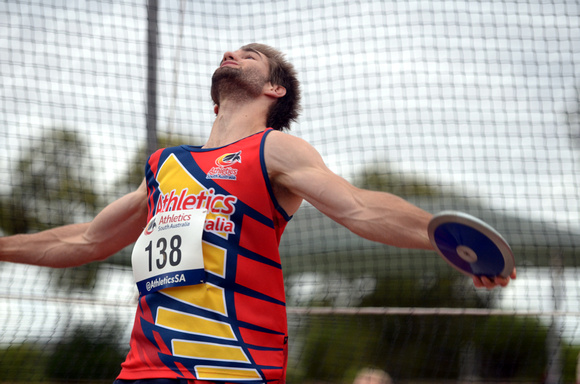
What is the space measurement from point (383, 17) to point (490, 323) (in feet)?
16.5

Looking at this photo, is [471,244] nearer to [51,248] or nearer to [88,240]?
[88,240]

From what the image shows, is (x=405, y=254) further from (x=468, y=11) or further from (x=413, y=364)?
(x=468, y=11)

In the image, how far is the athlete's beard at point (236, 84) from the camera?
305 cm

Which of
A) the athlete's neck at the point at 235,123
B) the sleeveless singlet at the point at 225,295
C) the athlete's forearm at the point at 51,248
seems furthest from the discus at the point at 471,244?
the athlete's forearm at the point at 51,248

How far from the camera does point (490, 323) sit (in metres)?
9.30

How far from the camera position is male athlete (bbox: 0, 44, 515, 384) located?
7.78 ft

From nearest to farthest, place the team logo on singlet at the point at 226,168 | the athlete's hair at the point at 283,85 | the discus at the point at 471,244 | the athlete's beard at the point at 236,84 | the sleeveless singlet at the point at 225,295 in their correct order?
the discus at the point at 471,244, the sleeveless singlet at the point at 225,295, the team logo on singlet at the point at 226,168, the athlete's beard at the point at 236,84, the athlete's hair at the point at 283,85

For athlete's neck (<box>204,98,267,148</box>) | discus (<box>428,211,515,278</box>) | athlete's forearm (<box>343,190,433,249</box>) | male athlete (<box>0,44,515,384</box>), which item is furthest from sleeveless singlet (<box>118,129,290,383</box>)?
discus (<box>428,211,515,278</box>)

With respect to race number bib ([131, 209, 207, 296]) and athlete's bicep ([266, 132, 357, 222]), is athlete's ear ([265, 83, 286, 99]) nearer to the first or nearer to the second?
athlete's bicep ([266, 132, 357, 222])

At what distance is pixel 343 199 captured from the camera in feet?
7.88

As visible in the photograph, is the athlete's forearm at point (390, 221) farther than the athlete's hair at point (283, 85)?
No

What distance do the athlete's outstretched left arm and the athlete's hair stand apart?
0.58 meters

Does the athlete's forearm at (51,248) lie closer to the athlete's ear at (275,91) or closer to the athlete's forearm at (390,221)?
the athlete's ear at (275,91)

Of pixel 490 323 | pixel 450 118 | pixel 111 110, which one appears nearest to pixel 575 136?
pixel 450 118
